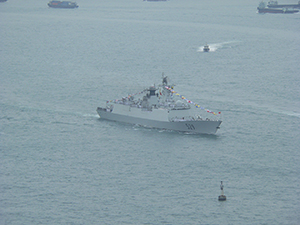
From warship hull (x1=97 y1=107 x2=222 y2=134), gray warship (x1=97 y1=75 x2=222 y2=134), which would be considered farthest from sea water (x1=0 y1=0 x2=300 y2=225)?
gray warship (x1=97 y1=75 x2=222 y2=134)

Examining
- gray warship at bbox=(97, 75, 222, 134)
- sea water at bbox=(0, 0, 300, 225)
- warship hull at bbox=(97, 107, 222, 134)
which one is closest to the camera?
sea water at bbox=(0, 0, 300, 225)

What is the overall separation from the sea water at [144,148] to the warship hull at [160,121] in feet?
5.06

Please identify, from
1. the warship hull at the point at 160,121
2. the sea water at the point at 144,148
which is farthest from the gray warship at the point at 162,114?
the sea water at the point at 144,148

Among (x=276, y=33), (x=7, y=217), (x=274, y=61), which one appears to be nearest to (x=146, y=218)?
(x=7, y=217)

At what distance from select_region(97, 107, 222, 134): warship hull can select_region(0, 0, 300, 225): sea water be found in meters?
1.54

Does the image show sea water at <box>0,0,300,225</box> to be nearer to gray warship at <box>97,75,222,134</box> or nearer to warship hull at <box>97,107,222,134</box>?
warship hull at <box>97,107,222,134</box>

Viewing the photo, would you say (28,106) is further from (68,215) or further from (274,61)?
(274,61)

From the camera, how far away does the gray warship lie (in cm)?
8494

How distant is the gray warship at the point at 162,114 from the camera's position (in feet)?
279

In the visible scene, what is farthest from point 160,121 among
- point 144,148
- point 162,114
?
point 144,148

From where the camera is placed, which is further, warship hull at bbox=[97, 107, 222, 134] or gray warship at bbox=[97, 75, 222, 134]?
gray warship at bbox=[97, 75, 222, 134]

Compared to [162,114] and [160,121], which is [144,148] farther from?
[162,114]

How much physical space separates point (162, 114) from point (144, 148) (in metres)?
10.8

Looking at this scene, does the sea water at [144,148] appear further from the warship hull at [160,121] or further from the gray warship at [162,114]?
the gray warship at [162,114]
